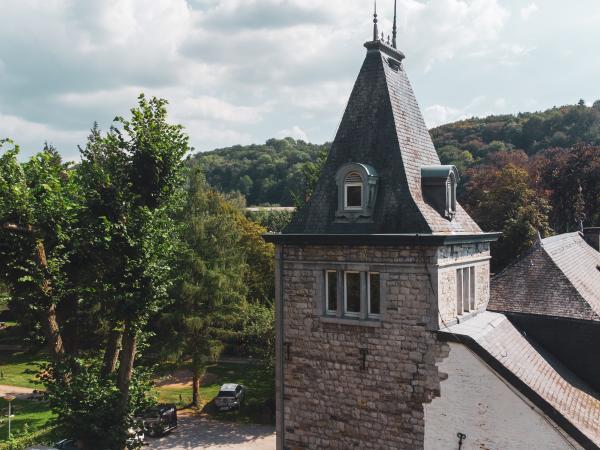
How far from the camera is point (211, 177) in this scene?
103m

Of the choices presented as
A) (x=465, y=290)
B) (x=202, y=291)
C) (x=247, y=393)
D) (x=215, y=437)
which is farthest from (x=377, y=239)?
(x=247, y=393)

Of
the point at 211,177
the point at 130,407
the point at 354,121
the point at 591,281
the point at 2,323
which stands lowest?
the point at 2,323

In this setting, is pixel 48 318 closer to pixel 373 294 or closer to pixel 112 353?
pixel 112 353

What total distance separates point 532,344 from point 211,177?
9352 centimetres

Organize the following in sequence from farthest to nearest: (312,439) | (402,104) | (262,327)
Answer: (262,327), (402,104), (312,439)

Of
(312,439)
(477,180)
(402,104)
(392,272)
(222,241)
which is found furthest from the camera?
(477,180)

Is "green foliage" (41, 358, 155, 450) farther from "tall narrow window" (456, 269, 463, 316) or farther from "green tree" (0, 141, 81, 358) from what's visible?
"tall narrow window" (456, 269, 463, 316)

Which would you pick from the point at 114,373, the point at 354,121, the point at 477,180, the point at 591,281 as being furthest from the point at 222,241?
the point at 477,180

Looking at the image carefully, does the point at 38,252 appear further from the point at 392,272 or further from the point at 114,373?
the point at 392,272

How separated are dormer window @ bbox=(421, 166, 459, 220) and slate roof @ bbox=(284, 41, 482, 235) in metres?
0.21

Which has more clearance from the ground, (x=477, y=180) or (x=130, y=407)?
(x=477, y=180)

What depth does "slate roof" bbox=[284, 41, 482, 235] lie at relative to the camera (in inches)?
492

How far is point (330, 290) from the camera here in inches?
514

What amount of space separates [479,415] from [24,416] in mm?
26151
